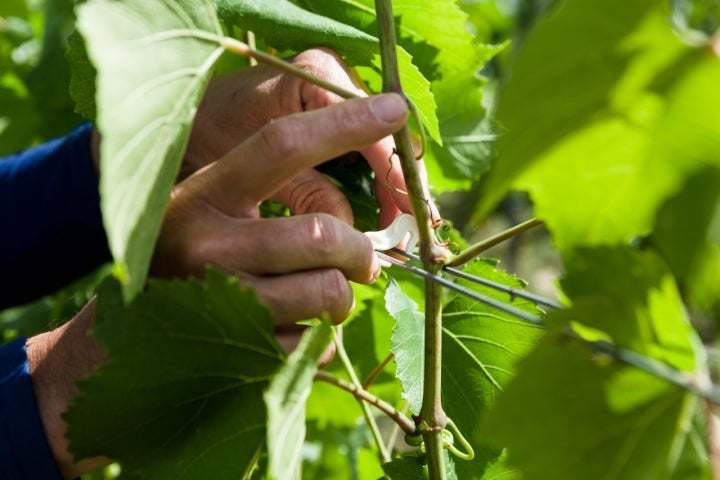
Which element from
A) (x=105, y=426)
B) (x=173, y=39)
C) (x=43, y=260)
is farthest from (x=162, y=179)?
(x=43, y=260)

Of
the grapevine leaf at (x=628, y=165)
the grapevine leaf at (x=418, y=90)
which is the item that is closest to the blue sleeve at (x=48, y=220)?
the grapevine leaf at (x=418, y=90)

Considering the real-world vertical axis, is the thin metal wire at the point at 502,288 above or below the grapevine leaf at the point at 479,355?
above

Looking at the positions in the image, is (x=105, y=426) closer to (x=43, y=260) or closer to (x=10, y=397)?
(x=10, y=397)

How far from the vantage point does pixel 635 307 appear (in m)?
0.58

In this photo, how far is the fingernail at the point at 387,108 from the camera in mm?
759

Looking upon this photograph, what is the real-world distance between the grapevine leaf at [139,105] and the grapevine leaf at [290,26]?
0.23 metres

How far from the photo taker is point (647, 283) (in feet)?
1.91

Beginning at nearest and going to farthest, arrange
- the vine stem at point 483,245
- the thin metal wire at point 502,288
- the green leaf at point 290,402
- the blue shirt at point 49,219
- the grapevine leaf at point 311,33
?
the green leaf at point 290,402
the thin metal wire at point 502,288
the vine stem at point 483,245
the grapevine leaf at point 311,33
the blue shirt at point 49,219

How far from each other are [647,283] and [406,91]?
432 mm

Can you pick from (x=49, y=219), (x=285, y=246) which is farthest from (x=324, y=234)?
(x=49, y=219)

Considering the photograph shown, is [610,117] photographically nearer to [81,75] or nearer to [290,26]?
[290,26]

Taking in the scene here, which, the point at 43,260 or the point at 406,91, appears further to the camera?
the point at 43,260

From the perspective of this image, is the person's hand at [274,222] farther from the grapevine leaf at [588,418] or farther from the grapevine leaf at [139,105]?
the grapevine leaf at [588,418]

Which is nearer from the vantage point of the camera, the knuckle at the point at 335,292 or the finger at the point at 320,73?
the knuckle at the point at 335,292
